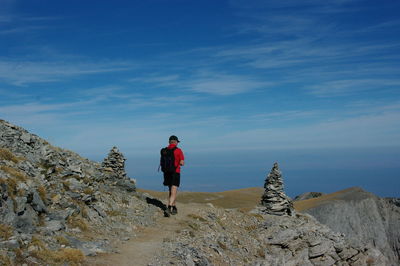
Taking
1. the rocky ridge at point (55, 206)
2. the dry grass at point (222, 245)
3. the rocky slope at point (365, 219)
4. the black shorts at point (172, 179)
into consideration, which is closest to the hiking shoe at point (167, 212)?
the rocky ridge at point (55, 206)

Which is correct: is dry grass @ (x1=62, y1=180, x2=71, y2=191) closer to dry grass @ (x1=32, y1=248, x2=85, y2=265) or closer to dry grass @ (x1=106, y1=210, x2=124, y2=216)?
dry grass @ (x1=106, y1=210, x2=124, y2=216)

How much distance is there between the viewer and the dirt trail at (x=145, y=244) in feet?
42.3

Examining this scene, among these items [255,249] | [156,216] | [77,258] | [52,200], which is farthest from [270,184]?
[77,258]

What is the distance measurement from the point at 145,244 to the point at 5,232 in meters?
6.25

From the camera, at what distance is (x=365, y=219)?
243 feet

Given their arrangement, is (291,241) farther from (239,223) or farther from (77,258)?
(77,258)

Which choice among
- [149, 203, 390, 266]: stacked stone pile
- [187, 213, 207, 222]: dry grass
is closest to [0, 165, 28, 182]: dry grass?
[149, 203, 390, 266]: stacked stone pile

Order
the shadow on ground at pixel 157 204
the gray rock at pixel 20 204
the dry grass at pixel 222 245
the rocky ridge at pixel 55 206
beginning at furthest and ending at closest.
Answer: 1. the shadow on ground at pixel 157 204
2. the dry grass at pixel 222 245
3. the gray rock at pixel 20 204
4. the rocky ridge at pixel 55 206

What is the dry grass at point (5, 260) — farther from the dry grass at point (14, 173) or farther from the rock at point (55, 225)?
the dry grass at point (14, 173)

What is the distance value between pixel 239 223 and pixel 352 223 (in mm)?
57260

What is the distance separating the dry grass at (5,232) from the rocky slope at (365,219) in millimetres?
69800

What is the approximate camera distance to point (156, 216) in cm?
2164

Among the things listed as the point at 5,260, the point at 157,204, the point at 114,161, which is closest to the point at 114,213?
the point at 157,204

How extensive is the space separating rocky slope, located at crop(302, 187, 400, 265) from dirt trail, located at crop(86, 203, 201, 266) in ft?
193
